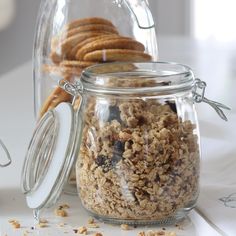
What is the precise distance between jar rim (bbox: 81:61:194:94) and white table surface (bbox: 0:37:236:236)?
12 cm

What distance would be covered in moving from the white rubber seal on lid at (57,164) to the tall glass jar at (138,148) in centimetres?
2

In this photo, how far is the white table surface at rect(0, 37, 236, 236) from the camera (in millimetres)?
665

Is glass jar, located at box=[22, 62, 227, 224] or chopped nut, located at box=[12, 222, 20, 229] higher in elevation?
glass jar, located at box=[22, 62, 227, 224]

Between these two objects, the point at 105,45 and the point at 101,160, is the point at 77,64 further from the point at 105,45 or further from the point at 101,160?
the point at 101,160

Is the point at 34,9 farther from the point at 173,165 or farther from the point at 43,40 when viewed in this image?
the point at 173,165

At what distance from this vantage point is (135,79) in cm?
66

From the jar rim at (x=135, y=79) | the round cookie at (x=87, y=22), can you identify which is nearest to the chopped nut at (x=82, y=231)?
the jar rim at (x=135, y=79)

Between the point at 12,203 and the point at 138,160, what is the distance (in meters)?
0.16

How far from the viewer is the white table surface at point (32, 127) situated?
0.67 metres

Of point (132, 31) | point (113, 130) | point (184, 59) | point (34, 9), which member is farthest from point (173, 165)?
point (34, 9)

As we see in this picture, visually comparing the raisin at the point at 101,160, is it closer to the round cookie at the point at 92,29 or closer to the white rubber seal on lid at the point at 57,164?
the white rubber seal on lid at the point at 57,164

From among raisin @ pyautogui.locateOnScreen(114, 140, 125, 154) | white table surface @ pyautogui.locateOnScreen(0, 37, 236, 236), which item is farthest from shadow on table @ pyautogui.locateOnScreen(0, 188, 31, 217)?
raisin @ pyautogui.locateOnScreen(114, 140, 125, 154)

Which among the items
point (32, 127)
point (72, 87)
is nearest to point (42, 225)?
point (72, 87)

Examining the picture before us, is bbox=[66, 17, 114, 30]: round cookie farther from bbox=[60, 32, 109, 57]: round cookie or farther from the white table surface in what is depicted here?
the white table surface
